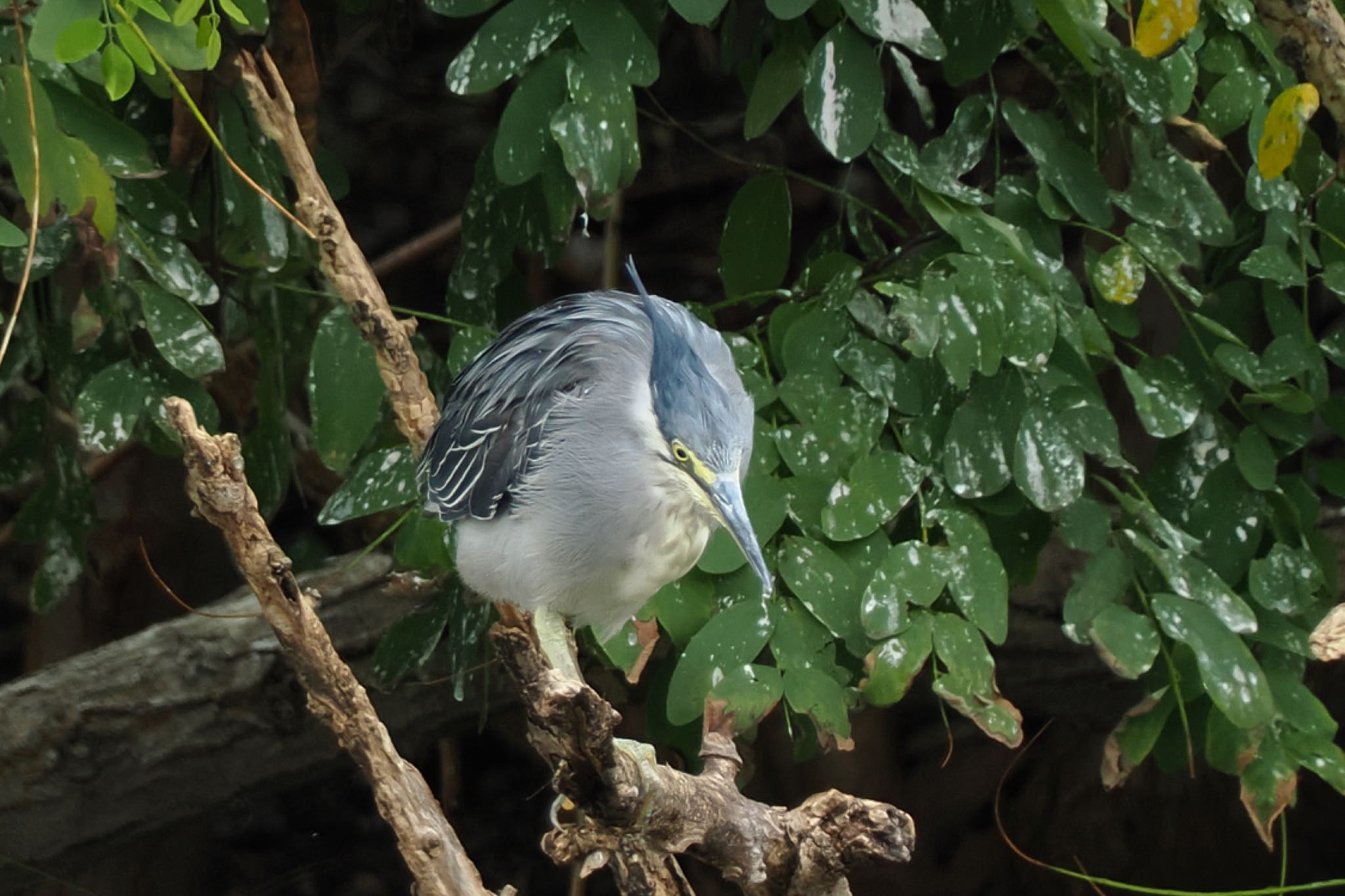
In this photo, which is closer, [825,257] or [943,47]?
[943,47]

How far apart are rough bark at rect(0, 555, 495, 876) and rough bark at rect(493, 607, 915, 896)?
0.81 m

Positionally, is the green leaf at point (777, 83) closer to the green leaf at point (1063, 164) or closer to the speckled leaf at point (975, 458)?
the green leaf at point (1063, 164)

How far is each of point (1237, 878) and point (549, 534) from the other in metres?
2.03

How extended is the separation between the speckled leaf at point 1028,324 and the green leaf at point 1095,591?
0.24 m

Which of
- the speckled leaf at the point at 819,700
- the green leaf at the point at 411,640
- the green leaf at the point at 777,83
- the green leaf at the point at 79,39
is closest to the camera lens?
the green leaf at the point at 79,39

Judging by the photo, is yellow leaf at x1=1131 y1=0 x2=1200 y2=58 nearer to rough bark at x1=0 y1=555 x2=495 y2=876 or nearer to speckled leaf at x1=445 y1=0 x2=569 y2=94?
speckled leaf at x1=445 y1=0 x2=569 y2=94

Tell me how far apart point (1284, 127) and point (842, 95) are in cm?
43

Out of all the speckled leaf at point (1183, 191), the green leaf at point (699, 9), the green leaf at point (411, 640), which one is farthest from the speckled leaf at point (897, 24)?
the green leaf at point (411, 640)

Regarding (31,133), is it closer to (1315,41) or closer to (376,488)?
(376,488)

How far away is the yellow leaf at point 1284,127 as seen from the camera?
140 centimetres

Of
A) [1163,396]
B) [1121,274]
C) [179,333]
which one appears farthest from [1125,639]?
[179,333]

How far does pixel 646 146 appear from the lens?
281 centimetres

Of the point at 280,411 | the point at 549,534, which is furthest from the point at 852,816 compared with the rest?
the point at 280,411

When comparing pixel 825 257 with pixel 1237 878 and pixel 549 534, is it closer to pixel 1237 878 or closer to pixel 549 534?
pixel 549 534
